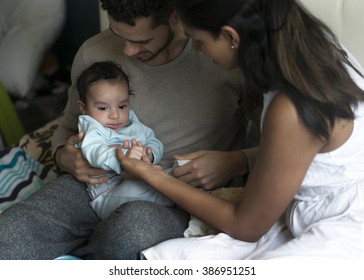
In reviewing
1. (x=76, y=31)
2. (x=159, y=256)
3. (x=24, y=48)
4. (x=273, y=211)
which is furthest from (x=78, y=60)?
(x=76, y=31)

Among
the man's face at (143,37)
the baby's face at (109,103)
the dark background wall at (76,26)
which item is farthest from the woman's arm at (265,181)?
the dark background wall at (76,26)

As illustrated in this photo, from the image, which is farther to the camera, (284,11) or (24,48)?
(24,48)

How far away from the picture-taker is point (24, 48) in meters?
2.73

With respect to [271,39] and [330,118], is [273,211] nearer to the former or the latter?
[330,118]

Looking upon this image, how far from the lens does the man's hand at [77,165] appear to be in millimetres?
1499

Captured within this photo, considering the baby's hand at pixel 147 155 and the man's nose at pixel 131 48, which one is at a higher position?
the man's nose at pixel 131 48

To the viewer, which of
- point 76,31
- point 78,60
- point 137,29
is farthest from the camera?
point 76,31

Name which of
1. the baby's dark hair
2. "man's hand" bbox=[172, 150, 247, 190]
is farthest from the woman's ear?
"man's hand" bbox=[172, 150, 247, 190]

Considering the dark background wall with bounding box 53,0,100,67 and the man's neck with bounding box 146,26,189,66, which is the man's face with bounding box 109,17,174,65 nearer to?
the man's neck with bounding box 146,26,189,66

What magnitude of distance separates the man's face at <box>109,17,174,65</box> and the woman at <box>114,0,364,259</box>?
244 mm

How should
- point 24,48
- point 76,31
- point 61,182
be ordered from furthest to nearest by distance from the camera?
point 76,31
point 24,48
point 61,182

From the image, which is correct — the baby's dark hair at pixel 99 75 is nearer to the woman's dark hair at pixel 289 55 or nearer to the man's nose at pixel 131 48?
the man's nose at pixel 131 48

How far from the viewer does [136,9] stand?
1.37 m

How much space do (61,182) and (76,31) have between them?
1.67m
